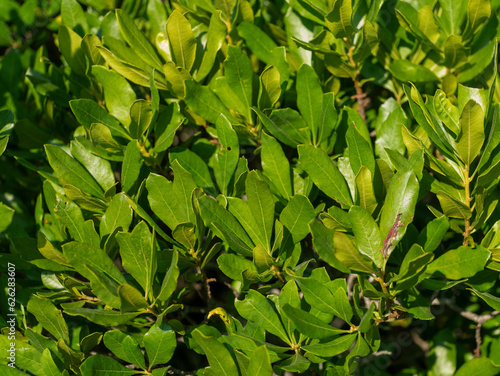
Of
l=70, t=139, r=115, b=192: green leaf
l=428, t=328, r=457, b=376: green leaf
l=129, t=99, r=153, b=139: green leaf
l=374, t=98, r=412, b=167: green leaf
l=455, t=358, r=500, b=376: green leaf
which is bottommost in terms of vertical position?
l=428, t=328, r=457, b=376: green leaf

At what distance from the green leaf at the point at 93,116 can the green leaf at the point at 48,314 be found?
0.50m

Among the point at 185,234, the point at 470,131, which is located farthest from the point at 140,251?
the point at 470,131

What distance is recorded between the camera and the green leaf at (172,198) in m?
1.28

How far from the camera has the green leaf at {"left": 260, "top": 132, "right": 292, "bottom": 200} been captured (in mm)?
1294

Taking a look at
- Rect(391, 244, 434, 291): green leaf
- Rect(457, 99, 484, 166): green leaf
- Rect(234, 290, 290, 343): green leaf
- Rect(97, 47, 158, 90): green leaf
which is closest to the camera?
Rect(391, 244, 434, 291): green leaf

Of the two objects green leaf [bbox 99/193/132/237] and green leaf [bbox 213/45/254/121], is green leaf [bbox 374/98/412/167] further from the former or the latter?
green leaf [bbox 99/193/132/237]

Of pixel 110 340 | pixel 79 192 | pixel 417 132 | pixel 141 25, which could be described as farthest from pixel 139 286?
pixel 141 25

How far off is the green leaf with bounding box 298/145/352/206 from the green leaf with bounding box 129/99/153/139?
17.7 inches

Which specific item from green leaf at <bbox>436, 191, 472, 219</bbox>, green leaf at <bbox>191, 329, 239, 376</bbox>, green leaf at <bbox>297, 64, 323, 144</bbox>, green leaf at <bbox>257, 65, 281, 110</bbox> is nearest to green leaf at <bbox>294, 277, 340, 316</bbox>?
green leaf at <bbox>191, 329, 239, 376</bbox>

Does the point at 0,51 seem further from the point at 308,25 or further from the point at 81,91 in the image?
the point at 308,25

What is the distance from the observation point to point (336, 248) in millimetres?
1020

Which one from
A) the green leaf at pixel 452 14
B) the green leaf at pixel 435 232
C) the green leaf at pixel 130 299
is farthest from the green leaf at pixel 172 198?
the green leaf at pixel 452 14

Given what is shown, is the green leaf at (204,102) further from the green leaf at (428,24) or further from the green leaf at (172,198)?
the green leaf at (428,24)

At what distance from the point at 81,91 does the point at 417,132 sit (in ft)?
3.66
